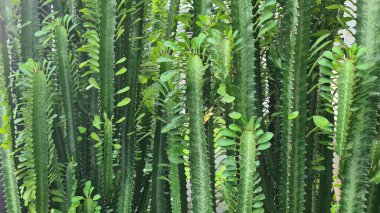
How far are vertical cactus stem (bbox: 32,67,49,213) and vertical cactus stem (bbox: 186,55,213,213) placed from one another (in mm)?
329

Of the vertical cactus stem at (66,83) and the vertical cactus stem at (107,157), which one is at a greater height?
the vertical cactus stem at (66,83)

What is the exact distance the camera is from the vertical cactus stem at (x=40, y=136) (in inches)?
36.6

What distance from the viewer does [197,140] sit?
2.68 ft

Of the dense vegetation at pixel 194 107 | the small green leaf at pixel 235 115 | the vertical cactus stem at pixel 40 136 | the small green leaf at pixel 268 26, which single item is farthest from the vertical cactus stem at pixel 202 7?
the vertical cactus stem at pixel 40 136

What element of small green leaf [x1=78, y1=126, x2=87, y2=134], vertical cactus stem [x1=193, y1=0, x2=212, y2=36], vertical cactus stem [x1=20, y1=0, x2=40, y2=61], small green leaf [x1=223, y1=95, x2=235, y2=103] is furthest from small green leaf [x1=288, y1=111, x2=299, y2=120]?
vertical cactus stem [x1=20, y1=0, x2=40, y2=61]

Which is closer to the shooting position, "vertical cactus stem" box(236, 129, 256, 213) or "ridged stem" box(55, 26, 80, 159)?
"vertical cactus stem" box(236, 129, 256, 213)

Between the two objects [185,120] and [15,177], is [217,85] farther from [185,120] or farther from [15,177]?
[15,177]

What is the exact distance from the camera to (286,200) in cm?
82

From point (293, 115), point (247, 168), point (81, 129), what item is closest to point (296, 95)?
point (293, 115)

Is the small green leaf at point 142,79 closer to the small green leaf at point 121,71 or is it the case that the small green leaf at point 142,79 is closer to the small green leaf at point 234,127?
the small green leaf at point 121,71

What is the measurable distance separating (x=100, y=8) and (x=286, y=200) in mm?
552

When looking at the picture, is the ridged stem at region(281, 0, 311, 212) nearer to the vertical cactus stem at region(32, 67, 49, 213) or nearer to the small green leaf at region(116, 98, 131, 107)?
the small green leaf at region(116, 98, 131, 107)

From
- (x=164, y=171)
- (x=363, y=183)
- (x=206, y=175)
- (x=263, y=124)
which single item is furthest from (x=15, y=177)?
(x=363, y=183)

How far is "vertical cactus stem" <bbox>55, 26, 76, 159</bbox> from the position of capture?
0.99 meters
